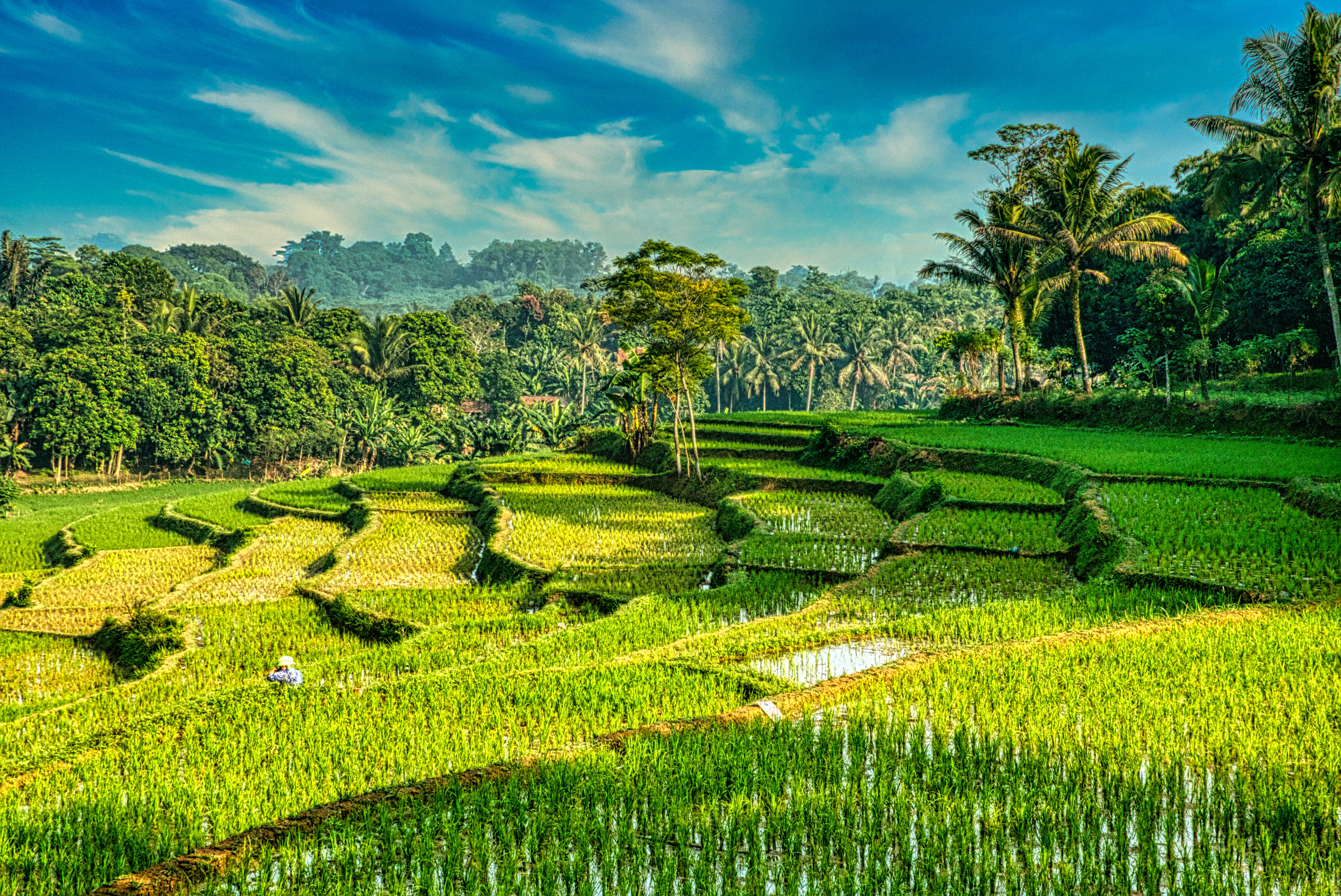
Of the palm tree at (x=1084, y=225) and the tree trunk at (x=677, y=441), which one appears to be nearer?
the tree trunk at (x=677, y=441)

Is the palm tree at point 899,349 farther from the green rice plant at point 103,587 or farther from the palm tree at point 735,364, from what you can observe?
the green rice plant at point 103,587

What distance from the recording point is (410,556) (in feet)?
42.7

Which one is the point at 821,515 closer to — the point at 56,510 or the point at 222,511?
the point at 222,511

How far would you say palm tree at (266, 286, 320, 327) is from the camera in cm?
4016

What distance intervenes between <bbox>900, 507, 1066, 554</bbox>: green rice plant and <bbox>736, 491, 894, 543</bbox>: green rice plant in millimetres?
512

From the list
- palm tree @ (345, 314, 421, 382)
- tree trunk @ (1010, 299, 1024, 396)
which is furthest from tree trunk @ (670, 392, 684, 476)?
palm tree @ (345, 314, 421, 382)

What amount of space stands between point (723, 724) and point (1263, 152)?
18229 millimetres

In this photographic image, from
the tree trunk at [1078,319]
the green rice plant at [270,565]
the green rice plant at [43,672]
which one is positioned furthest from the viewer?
the tree trunk at [1078,319]

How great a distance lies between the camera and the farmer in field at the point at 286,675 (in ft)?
21.0

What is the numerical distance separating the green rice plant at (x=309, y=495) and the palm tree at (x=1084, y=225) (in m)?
19.1

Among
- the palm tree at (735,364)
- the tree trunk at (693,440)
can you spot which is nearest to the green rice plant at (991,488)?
the tree trunk at (693,440)

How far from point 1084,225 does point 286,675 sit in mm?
23373

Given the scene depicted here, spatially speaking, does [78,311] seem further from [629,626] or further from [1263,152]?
[1263,152]

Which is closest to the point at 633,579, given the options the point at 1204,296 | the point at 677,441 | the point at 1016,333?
the point at 677,441
